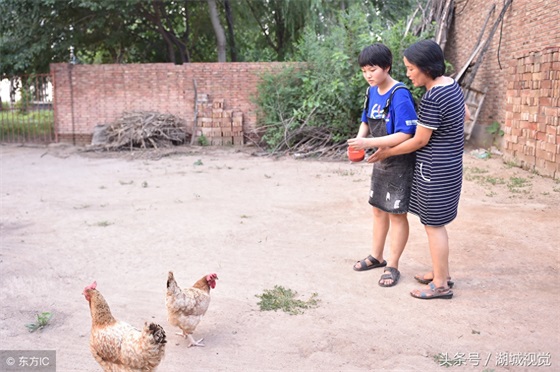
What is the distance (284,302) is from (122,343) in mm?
1499

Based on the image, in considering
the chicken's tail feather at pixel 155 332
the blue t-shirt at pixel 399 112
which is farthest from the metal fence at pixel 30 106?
the chicken's tail feather at pixel 155 332

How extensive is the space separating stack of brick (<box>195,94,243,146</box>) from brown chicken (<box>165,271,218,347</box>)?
11975 millimetres

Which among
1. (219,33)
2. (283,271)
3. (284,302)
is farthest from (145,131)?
(284,302)

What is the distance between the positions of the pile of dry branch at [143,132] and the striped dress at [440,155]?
453 inches

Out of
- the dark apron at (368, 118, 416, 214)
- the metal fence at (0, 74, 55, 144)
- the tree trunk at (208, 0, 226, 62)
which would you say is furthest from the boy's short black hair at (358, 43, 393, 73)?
the tree trunk at (208, 0, 226, 62)

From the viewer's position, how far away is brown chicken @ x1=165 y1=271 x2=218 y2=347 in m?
3.21

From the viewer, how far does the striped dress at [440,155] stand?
11.6ft

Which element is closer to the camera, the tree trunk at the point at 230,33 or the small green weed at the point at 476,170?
the small green weed at the point at 476,170

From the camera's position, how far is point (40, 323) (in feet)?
11.9

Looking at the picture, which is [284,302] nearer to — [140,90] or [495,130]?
[495,130]

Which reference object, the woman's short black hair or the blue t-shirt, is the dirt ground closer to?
the blue t-shirt

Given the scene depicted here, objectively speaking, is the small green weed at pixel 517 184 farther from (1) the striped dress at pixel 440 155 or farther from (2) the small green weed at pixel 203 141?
(2) the small green weed at pixel 203 141

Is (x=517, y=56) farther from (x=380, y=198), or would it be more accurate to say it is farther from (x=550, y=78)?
(x=380, y=198)

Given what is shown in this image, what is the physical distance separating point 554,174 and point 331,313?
643 centimetres
